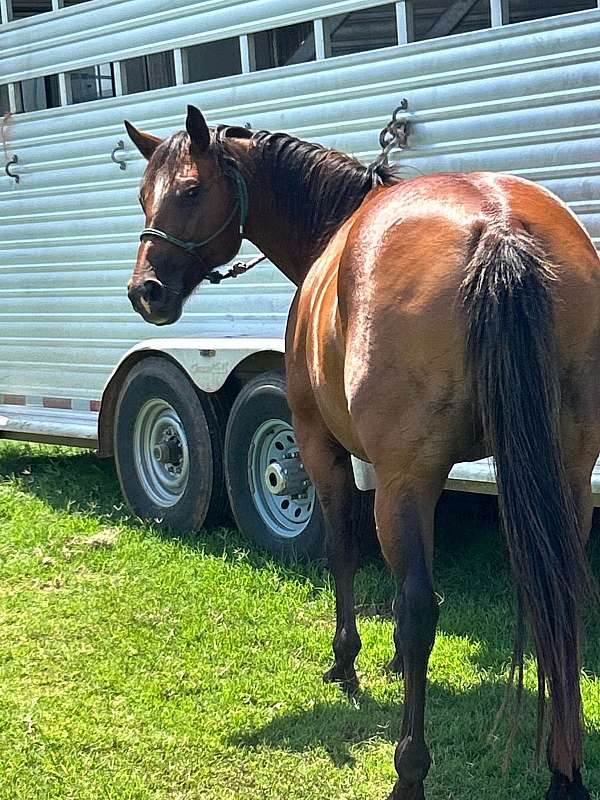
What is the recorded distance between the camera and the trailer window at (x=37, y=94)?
7285 mm

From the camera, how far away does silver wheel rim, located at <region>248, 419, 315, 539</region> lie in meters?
5.93

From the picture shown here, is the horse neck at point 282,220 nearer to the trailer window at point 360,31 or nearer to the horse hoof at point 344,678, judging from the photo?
the trailer window at point 360,31

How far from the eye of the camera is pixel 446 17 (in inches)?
193

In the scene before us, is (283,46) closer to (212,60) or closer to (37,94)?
(212,60)

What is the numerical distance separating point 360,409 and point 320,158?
1.64 meters

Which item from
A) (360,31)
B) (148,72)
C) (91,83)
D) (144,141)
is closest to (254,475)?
(144,141)

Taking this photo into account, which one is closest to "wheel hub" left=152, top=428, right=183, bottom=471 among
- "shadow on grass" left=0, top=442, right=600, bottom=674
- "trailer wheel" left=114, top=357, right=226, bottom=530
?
"trailer wheel" left=114, top=357, right=226, bottom=530

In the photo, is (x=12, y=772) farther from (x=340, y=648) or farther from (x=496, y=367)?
(x=496, y=367)

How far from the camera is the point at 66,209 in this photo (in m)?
7.16

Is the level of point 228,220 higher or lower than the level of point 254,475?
higher

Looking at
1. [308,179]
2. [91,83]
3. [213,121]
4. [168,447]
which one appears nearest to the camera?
[308,179]

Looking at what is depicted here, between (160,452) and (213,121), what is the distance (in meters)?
2.04

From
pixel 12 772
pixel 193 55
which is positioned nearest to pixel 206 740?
pixel 12 772

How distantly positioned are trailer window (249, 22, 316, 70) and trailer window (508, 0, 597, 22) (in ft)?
4.02
